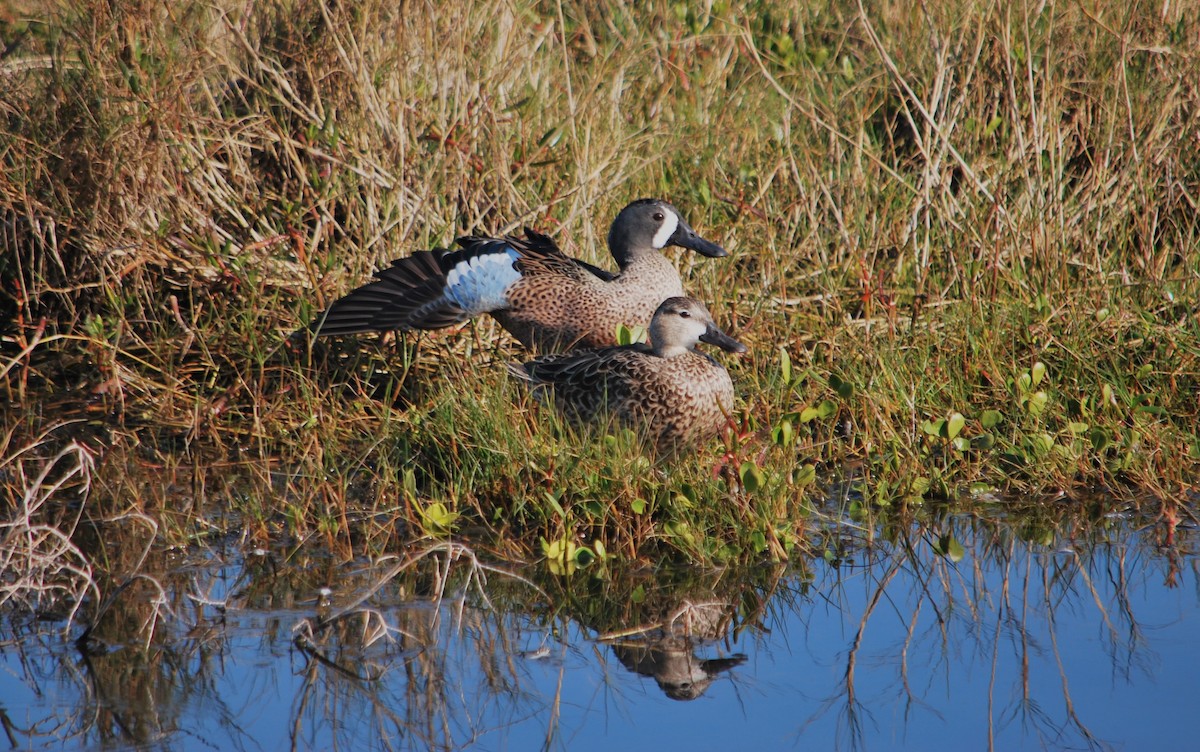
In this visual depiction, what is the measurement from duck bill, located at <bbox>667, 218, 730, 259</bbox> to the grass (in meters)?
0.19

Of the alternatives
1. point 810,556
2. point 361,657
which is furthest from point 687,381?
point 361,657

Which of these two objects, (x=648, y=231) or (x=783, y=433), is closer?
(x=783, y=433)

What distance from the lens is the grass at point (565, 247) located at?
448 centimetres

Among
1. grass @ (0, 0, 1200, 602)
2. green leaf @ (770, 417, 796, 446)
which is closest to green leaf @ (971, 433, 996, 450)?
grass @ (0, 0, 1200, 602)

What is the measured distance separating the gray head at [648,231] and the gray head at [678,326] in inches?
39.2

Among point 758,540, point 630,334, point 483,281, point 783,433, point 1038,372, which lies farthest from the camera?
point 483,281

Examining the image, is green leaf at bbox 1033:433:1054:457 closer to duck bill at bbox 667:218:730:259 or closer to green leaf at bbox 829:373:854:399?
green leaf at bbox 829:373:854:399

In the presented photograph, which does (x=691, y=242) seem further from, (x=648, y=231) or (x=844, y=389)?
(x=844, y=389)

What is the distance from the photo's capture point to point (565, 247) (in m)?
6.16

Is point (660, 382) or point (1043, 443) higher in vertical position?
point (1043, 443)

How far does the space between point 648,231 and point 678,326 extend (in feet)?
3.61

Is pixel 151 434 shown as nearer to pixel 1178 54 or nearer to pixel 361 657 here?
pixel 361 657

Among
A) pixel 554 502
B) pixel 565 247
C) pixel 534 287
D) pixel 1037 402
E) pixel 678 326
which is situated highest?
pixel 565 247

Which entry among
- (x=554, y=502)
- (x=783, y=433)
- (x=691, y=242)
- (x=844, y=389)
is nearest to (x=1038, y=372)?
(x=844, y=389)
